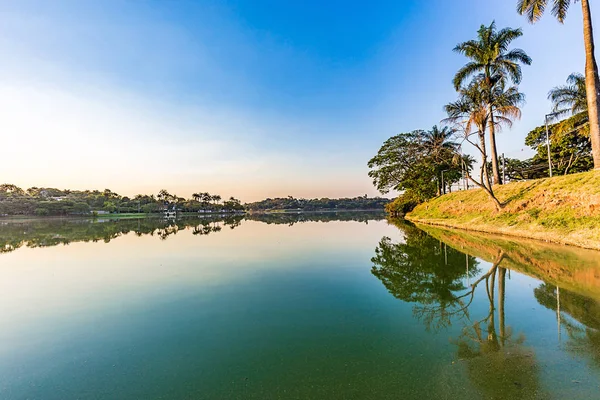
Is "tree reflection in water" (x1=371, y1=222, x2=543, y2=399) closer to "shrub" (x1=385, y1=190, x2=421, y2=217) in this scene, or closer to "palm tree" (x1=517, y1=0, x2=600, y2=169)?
"palm tree" (x1=517, y1=0, x2=600, y2=169)

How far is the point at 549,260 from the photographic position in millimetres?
9547

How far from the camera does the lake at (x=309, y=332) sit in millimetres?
3285

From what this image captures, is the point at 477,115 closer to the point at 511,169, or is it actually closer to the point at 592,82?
the point at 592,82

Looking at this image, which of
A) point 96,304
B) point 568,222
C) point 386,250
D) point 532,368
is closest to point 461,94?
point 568,222

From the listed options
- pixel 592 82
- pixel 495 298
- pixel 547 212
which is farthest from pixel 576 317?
pixel 592 82

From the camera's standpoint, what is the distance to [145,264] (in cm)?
1143

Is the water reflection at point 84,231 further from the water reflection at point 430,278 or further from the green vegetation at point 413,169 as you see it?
the water reflection at point 430,278

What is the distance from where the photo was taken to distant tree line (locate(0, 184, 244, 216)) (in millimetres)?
81500

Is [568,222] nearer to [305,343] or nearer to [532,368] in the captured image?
[532,368]

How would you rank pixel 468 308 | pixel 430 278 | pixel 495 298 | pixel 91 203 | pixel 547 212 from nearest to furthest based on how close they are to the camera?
pixel 468 308 → pixel 495 298 → pixel 430 278 → pixel 547 212 → pixel 91 203

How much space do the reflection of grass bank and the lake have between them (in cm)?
9

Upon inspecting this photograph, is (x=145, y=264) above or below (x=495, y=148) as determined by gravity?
below

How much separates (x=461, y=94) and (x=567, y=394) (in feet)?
94.8

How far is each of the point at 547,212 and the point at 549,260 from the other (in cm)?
758
